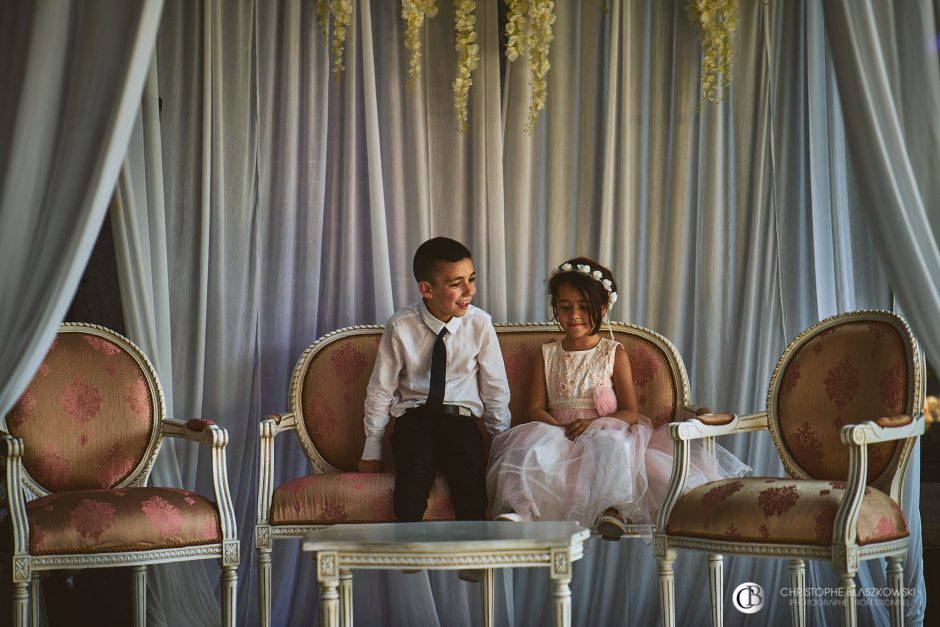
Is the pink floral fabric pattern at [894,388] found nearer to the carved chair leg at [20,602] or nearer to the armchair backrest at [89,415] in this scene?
the armchair backrest at [89,415]

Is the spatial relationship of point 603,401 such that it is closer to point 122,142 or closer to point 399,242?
point 399,242

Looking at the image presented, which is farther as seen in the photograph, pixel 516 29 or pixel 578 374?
pixel 516 29

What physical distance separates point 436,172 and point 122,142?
193cm

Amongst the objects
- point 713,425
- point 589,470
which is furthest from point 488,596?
point 713,425

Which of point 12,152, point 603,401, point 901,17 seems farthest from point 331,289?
point 901,17

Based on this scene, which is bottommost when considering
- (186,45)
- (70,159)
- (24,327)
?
(24,327)

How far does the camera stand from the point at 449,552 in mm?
2713

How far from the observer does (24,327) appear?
2775 mm

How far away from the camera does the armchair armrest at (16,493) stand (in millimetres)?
3248

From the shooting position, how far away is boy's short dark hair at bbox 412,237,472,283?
4074 mm

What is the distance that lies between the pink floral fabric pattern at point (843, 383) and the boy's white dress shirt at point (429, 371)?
1197 millimetres

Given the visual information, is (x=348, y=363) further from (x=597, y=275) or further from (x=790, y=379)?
(x=790, y=379)

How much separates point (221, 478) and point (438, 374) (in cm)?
91

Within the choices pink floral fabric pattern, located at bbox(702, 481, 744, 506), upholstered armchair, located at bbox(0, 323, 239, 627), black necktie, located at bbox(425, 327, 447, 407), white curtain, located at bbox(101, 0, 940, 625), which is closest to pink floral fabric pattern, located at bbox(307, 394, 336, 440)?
white curtain, located at bbox(101, 0, 940, 625)
